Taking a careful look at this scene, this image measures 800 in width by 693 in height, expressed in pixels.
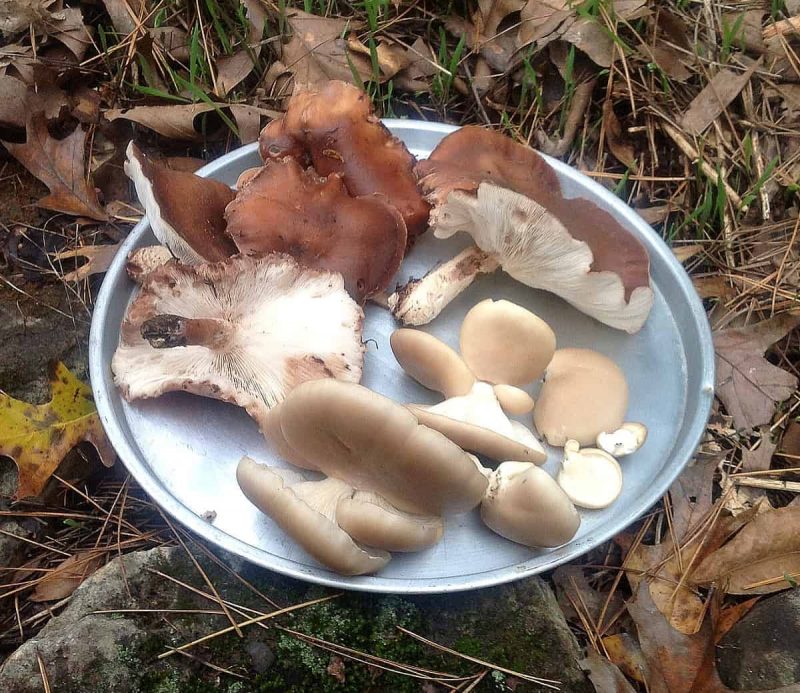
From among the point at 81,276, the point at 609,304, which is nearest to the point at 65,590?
the point at 81,276

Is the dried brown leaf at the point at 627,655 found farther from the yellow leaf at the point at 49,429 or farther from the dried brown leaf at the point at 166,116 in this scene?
the dried brown leaf at the point at 166,116

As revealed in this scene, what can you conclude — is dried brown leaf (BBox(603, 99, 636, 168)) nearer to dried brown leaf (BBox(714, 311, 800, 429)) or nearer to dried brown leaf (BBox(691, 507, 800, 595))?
dried brown leaf (BBox(714, 311, 800, 429))

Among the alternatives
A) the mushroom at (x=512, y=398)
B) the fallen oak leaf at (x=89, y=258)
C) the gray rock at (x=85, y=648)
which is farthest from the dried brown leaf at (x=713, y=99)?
the gray rock at (x=85, y=648)

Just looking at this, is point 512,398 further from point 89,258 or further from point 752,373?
point 89,258

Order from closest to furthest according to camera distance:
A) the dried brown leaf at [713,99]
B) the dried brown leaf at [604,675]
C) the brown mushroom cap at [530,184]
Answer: the dried brown leaf at [604,675] < the brown mushroom cap at [530,184] < the dried brown leaf at [713,99]

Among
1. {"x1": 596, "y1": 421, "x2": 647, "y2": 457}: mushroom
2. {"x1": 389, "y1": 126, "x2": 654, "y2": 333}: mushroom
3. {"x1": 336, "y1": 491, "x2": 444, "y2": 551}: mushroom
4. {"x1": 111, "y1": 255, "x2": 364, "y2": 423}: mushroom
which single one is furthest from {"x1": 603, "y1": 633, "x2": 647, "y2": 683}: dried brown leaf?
{"x1": 111, "y1": 255, "x2": 364, "y2": 423}: mushroom

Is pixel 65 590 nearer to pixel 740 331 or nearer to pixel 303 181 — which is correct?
pixel 303 181
